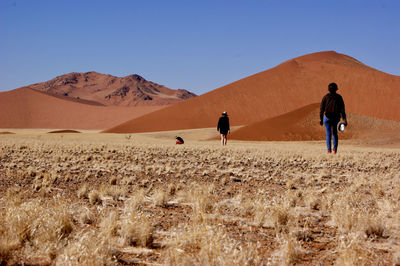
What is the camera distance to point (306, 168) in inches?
410

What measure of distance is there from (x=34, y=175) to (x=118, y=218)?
193 inches

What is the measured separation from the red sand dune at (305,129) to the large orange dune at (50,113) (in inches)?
3737

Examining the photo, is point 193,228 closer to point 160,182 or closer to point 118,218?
point 118,218

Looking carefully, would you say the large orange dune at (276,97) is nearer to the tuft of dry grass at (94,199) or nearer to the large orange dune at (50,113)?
the large orange dune at (50,113)

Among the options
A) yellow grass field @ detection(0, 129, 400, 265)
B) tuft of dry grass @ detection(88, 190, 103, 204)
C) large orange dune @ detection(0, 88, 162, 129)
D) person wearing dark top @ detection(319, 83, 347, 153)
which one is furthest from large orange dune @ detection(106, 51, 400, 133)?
tuft of dry grass @ detection(88, 190, 103, 204)

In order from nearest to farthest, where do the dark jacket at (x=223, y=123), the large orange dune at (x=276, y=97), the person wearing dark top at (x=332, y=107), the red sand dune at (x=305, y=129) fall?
the person wearing dark top at (x=332, y=107) < the dark jacket at (x=223, y=123) < the red sand dune at (x=305, y=129) < the large orange dune at (x=276, y=97)

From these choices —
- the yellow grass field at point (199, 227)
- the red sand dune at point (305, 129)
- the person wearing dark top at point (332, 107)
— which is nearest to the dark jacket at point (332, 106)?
the person wearing dark top at point (332, 107)

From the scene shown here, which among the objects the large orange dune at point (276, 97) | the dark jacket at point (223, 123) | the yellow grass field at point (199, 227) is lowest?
the yellow grass field at point (199, 227)

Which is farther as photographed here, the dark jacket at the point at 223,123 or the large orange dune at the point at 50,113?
the large orange dune at the point at 50,113

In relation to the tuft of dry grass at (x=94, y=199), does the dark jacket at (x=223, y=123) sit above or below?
above

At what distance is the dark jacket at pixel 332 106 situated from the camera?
35.4 feet

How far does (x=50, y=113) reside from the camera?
131125mm

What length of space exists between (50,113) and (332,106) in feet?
438

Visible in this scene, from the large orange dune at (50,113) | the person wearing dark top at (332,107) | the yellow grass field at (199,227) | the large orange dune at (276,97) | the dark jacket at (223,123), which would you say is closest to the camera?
the yellow grass field at (199,227)
